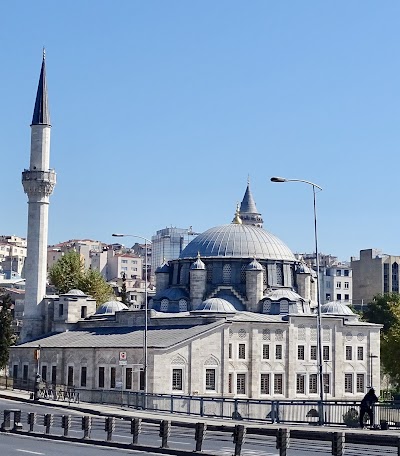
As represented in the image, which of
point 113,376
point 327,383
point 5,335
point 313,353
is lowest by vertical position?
point 327,383

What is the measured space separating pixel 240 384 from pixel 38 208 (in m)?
20.6

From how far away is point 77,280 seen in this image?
106m

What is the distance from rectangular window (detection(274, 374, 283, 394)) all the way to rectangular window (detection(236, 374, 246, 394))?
266 cm

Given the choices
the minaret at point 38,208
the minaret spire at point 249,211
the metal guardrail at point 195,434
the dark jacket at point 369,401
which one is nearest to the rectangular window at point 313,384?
the minaret at point 38,208

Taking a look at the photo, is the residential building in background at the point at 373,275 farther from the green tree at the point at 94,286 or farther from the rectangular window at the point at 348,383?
the rectangular window at the point at 348,383

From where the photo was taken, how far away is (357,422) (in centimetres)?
3928

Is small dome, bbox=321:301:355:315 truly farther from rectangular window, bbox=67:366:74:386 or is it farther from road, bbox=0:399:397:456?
road, bbox=0:399:397:456

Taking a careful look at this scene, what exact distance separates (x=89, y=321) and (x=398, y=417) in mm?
50429

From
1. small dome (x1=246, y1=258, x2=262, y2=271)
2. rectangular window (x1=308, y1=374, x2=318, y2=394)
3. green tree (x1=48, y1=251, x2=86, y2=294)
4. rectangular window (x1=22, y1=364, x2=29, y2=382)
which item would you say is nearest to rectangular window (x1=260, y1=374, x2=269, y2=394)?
rectangular window (x1=308, y1=374, x2=318, y2=394)

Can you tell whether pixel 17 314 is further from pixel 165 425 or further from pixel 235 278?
pixel 165 425

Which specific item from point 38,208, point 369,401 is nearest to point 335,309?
point 38,208

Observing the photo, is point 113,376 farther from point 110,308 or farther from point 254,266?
point 254,266

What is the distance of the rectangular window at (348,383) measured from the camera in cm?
8050

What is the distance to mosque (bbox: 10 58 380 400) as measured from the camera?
235 feet
